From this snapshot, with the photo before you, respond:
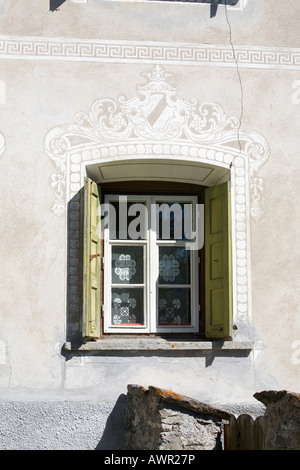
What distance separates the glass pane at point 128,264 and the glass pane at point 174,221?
11.1 inches

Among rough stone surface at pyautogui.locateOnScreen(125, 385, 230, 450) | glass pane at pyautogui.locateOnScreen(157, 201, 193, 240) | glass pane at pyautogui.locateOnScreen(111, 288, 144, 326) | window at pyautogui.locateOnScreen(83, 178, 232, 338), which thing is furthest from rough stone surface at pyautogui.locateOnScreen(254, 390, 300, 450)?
glass pane at pyautogui.locateOnScreen(157, 201, 193, 240)

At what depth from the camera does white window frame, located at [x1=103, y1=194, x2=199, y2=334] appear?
8.59m

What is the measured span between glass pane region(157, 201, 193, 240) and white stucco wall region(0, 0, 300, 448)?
0.68 meters

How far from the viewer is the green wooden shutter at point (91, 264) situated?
8.04 meters

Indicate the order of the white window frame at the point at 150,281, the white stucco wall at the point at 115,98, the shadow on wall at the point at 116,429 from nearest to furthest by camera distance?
the shadow on wall at the point at 116,429 → the white stucco wall at the point at 115,98 → the white window frame at the point at 150,281

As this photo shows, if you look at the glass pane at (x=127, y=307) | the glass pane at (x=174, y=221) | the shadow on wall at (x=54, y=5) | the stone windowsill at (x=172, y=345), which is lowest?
the stone windowsill at (x=172, y=345)

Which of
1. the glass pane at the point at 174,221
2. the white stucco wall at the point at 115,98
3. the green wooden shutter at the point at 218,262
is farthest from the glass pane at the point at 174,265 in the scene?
the white stucco wall at the point at 115,98

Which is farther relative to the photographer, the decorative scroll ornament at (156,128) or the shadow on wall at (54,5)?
the shadow on wall at (54,5)

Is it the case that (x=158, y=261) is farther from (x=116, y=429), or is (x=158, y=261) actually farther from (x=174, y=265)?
(x=116, y=429)

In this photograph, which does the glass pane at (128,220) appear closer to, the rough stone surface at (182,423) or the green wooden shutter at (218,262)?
the green wooden shutter at (218,262)

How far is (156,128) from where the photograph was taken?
859 centimetres

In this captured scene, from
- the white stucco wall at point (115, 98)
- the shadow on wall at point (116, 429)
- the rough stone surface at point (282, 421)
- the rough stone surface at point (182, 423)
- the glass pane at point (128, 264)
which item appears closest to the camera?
the rough stone surface at point (282, 421)
